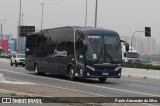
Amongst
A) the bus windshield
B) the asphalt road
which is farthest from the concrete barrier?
the bus windshield

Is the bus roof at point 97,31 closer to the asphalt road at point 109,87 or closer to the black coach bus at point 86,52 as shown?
the black coach bus at point 86,52

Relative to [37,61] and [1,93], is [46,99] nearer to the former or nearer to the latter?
[1,93]

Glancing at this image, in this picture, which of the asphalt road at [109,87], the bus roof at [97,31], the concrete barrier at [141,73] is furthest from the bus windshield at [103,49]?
the concrete barrier at [141,73]

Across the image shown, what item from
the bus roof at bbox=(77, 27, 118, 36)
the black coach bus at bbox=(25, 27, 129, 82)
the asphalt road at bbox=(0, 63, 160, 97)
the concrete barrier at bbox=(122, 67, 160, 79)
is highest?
the bus roof at bbox=(77, 27, 118, 36)

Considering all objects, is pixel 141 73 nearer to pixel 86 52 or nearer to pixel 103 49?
pixel 103 49

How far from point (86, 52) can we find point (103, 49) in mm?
1020

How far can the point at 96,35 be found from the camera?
28.1 metres

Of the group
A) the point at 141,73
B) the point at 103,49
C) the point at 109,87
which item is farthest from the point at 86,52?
the point at 141,73

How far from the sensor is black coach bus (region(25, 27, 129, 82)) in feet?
91.4

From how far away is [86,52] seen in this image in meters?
27.7

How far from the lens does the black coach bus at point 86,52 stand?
91.4ft

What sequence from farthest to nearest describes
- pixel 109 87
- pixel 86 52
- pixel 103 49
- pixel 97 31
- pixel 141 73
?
pixel 141 73 → pixel 97 31 → pixel 103 49 → pixel 86 52 → pixel 109 87

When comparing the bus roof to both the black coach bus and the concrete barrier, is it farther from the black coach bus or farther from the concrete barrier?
the concrete barrier

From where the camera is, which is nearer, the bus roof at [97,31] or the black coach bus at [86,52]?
the black coach bus at [86,52]
